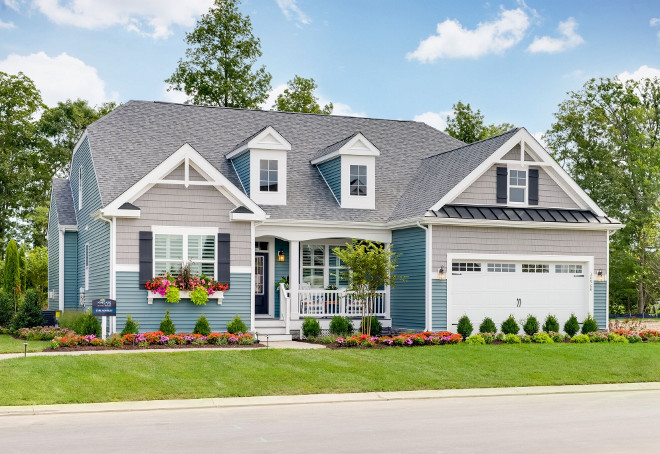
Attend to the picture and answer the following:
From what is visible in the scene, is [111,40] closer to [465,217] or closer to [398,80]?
[398,80]

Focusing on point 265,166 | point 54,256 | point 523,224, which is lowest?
point 54,256

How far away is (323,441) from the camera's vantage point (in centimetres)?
1042

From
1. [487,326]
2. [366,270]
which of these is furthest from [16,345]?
[487,326]

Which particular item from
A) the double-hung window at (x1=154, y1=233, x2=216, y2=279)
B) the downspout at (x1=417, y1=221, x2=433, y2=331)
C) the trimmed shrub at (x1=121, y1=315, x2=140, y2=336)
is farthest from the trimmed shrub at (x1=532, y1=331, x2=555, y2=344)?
the trimmed shrub at (x1=121, y1=315, x2=140, y2=336)

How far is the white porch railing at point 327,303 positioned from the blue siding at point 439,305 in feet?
5.56

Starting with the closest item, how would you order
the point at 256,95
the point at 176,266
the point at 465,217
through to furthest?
the point at 176,266, the point at 465,217, the point at 256,95

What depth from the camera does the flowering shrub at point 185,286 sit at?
70.0 ft

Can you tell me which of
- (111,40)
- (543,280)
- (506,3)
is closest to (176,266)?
(543,280)

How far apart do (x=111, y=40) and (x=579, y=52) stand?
64.0 feet

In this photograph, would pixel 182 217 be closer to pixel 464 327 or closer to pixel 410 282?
pixel 410 282

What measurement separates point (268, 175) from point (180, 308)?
5.44 metres

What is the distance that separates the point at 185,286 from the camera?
2164cm

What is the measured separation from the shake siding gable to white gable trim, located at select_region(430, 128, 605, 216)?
5.55 meters

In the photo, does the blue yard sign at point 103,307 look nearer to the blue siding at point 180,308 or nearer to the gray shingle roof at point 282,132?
the blue siding at point 180,308
